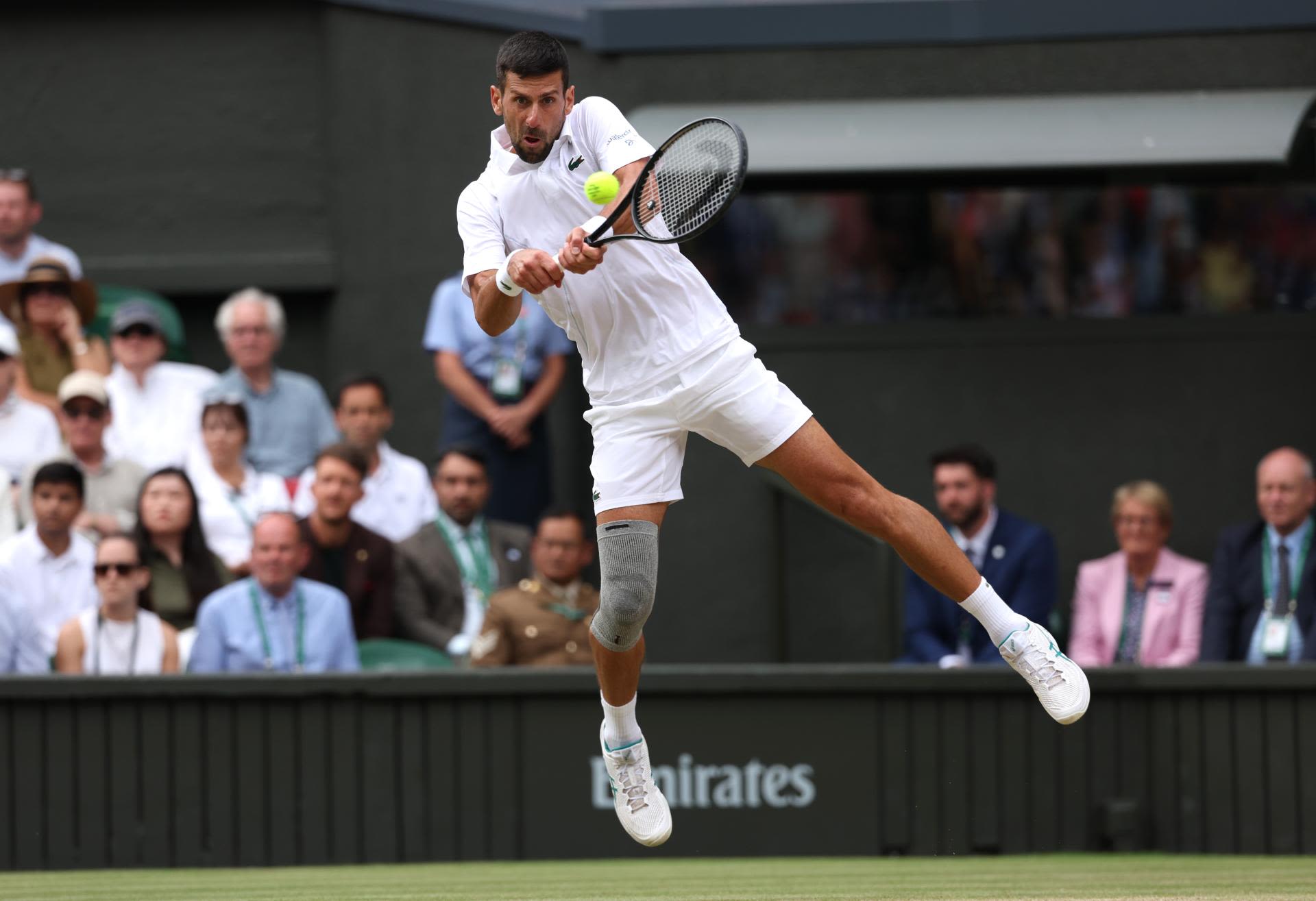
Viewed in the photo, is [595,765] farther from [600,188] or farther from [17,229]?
[17,229]

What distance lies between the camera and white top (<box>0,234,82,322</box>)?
9672mm

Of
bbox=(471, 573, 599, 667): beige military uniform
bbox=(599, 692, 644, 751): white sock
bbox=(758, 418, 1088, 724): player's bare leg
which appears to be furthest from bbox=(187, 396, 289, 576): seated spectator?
bbox=(758, 418, 1088, 724): player's bare leg

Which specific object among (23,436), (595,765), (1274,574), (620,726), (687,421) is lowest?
(595,765)

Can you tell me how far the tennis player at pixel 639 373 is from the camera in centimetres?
536

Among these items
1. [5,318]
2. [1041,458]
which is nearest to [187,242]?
[5,318]

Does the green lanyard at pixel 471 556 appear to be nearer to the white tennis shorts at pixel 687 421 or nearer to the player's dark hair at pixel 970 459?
the player's dark hair at pixel 970 459

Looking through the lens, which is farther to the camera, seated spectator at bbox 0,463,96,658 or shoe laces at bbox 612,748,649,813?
seated spectator at bbox 0,463,96,658

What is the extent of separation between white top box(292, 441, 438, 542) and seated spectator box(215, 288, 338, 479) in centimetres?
14

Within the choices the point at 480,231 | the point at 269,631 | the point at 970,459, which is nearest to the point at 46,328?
the point at 269,631

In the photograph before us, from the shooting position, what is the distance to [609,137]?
17.6ft

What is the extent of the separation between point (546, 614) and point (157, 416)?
2270 millimetres

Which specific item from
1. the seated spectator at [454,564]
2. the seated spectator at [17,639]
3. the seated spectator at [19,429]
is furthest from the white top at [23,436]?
the seated spectator at [454,564]

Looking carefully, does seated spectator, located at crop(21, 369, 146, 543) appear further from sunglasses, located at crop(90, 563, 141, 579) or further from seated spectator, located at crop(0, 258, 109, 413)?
sunglasses, located at crop(90, 563, 141, 579)

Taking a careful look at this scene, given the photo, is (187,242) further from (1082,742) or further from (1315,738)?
(1315,738)
